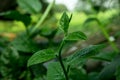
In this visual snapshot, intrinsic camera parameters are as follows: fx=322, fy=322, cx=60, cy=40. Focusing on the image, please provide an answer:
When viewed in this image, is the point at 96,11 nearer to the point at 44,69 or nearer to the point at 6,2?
the point at 44,69

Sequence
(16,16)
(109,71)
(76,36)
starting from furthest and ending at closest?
(16,16) → (109,71) → (76,36)

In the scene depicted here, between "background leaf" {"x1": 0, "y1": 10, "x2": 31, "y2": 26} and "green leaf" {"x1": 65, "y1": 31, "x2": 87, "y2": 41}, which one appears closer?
"green leaf" {"x1": 65, "y1": 31, "x2": 87, "y2": 41}

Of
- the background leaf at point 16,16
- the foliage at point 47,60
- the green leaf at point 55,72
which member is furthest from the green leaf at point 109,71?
the background leaf at point 16,16

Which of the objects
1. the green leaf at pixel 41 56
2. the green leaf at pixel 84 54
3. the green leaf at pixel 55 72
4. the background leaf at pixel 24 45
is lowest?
the background leaf at pixel 24 45

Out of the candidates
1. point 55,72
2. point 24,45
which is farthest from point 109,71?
point 24,45

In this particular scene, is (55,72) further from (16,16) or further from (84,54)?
(16,16)

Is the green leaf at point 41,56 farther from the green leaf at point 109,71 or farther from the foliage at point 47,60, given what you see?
the green leaf at point 109,71

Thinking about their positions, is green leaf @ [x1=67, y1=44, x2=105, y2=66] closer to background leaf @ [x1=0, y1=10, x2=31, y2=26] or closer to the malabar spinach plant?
the malabar spinach plant

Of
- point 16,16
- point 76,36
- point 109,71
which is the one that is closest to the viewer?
point 76,36

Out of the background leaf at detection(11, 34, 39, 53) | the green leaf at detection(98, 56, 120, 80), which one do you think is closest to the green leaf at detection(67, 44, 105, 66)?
the green leaf at detection(98, 56, 120, 80)
